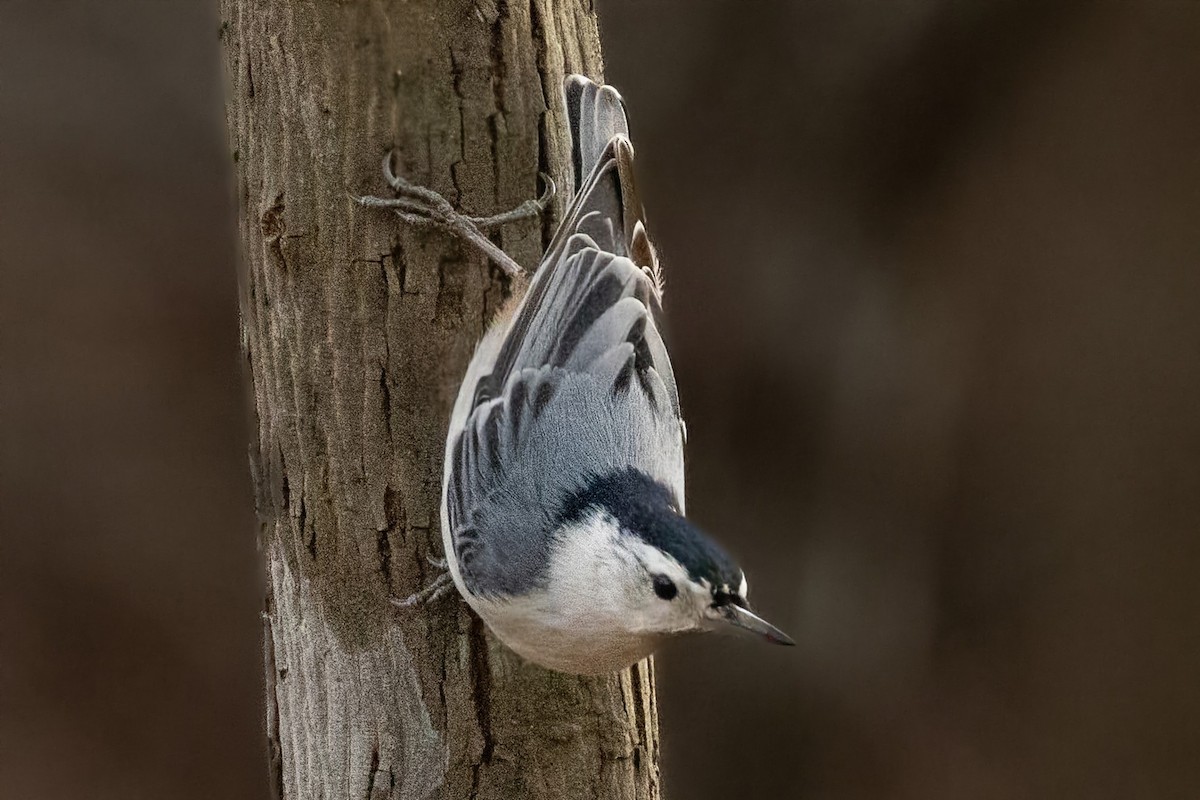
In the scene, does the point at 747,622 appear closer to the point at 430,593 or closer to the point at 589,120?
the point at 430,593

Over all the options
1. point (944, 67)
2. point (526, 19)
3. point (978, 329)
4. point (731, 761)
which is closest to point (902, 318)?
point (978, 329)

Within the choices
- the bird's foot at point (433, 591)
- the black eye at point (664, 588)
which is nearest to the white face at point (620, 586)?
the black eye at point (664, 588)

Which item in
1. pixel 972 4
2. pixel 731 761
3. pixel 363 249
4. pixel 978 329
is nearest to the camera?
pixel 363 249

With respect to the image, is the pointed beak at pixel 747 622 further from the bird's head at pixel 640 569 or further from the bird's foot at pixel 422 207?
the bird's foot at pixel 422 207

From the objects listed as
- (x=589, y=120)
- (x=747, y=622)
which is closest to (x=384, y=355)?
(x=589, y=120)

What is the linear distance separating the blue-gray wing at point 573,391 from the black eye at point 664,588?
9.1 inches

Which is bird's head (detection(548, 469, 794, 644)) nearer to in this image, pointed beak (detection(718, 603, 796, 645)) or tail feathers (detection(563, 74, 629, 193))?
pointed beak (detection(718, 603, 796, 645))

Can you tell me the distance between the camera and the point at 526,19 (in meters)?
1.99

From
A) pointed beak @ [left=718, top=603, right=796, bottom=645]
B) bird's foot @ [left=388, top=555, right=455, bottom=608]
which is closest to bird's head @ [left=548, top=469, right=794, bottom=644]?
pointed beak @ [left=718, top=603, right=796, bottom=645]

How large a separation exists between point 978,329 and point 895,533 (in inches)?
26.2

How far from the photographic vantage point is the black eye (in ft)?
5.29

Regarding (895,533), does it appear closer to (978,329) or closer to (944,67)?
(978,329)

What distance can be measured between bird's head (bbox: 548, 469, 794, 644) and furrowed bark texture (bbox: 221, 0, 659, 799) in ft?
1.17

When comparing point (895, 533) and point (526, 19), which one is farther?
point (895, 533)
